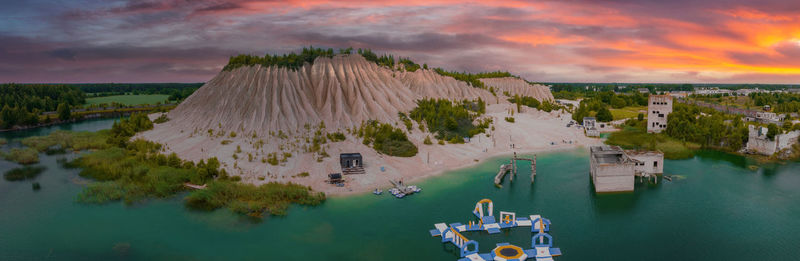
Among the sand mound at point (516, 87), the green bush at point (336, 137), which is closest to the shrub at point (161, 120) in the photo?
the green bush at point (336, 137)

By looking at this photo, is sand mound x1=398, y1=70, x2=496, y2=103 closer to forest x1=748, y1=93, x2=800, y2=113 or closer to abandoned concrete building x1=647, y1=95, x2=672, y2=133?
abandoned concrete building x1=647, y1=95, x2=672, y2=133

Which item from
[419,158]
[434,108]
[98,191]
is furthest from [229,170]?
[434,108]

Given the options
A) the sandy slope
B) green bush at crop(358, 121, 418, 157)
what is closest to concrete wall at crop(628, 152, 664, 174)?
the sandy slope

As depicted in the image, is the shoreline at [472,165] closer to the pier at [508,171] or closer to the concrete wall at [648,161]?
the pier at [508,171]

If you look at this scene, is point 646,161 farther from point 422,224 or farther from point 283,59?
point 283,59

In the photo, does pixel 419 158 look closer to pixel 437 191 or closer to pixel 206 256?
pixel 437 191
